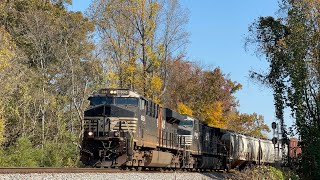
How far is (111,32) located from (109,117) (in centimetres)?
2023

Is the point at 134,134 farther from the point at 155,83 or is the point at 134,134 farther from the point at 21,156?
the point at 155,83

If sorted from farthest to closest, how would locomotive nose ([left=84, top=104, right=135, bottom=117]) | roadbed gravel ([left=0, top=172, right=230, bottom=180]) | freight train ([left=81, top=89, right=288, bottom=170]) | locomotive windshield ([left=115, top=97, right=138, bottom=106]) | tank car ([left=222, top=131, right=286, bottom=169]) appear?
1. tank car ([left=222, top=131, right=286, bottom=169])
2. locomotive windshield ([left=115, top=97, right=138, bottom=106])
3. locomotive nose ([left=84, top=104, right=135, bottom=117])
4. freight train ([left=81, top=89, right=288, bottom=170])
5. roadbed gravel ([left=0, top=172, right=230, bottom=180])

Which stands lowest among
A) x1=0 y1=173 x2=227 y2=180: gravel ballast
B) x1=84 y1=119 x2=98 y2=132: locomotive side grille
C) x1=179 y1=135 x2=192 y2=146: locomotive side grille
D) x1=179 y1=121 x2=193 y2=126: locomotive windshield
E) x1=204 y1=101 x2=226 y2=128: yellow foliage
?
x1=0 y1=173 x2=227 y2=180: gravel ballast

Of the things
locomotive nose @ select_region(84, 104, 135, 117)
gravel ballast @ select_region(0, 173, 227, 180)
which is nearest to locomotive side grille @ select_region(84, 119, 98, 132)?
locomotive nose @ select_region(84, 104, 135, 117)

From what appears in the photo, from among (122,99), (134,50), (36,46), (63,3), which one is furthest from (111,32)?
(122,99)

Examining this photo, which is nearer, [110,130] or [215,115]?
[110,130]

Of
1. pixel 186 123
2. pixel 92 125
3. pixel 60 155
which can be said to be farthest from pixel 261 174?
pixel 60 155

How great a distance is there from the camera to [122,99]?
21.4 metres

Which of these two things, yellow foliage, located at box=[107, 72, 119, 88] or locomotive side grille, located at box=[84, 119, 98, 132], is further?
yellow foliage, located at box=[107, 72, 119, 88]

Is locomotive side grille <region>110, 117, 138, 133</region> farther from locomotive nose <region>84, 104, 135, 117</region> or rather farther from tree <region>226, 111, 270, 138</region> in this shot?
tree <region>226, 111, 270, 138</region>

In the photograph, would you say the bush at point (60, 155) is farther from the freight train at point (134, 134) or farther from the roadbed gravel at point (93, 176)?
the roadbed gravel at point (93, 176)

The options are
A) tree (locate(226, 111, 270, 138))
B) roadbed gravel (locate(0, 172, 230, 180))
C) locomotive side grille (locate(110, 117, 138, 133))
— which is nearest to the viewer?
roadbed gravel (locate(0, 172, 230, 180))

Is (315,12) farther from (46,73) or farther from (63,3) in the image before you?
(63,3)

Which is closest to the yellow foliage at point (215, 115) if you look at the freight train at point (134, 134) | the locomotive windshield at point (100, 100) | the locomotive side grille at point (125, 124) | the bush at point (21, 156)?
the freight train at point (134, 134)
